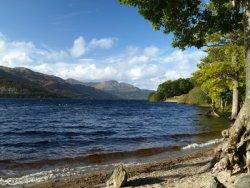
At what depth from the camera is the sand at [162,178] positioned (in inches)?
Result: 663

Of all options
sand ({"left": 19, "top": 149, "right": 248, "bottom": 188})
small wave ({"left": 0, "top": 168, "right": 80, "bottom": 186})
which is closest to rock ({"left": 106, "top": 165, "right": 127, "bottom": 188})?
sand ({"left": 19, "top": 149, "right": 248, "bottom": 188})

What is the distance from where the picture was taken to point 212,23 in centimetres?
2119

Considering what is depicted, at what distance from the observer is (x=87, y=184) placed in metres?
21.1

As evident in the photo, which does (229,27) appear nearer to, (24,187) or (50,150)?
(24,187)

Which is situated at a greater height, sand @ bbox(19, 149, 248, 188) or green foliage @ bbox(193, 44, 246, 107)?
green foliage @ bbox(193, 44, 246, 107)

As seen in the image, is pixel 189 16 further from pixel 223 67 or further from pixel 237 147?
pixel 223 67

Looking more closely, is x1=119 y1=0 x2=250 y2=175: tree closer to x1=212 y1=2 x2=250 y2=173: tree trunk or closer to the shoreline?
x1=212 y1=2 x2=250 y2=173: tree trunk

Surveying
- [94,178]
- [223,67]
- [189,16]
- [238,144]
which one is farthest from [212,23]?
[223,67]

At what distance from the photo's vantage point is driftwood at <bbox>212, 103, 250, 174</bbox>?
56.6ft

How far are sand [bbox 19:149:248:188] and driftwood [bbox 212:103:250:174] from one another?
0.50 metres

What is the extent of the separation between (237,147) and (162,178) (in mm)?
4054

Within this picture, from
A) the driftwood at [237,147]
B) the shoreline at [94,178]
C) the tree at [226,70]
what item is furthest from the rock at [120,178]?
the tree at [226,70]

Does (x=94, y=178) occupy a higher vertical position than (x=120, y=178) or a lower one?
lower

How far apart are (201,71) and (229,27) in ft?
132
